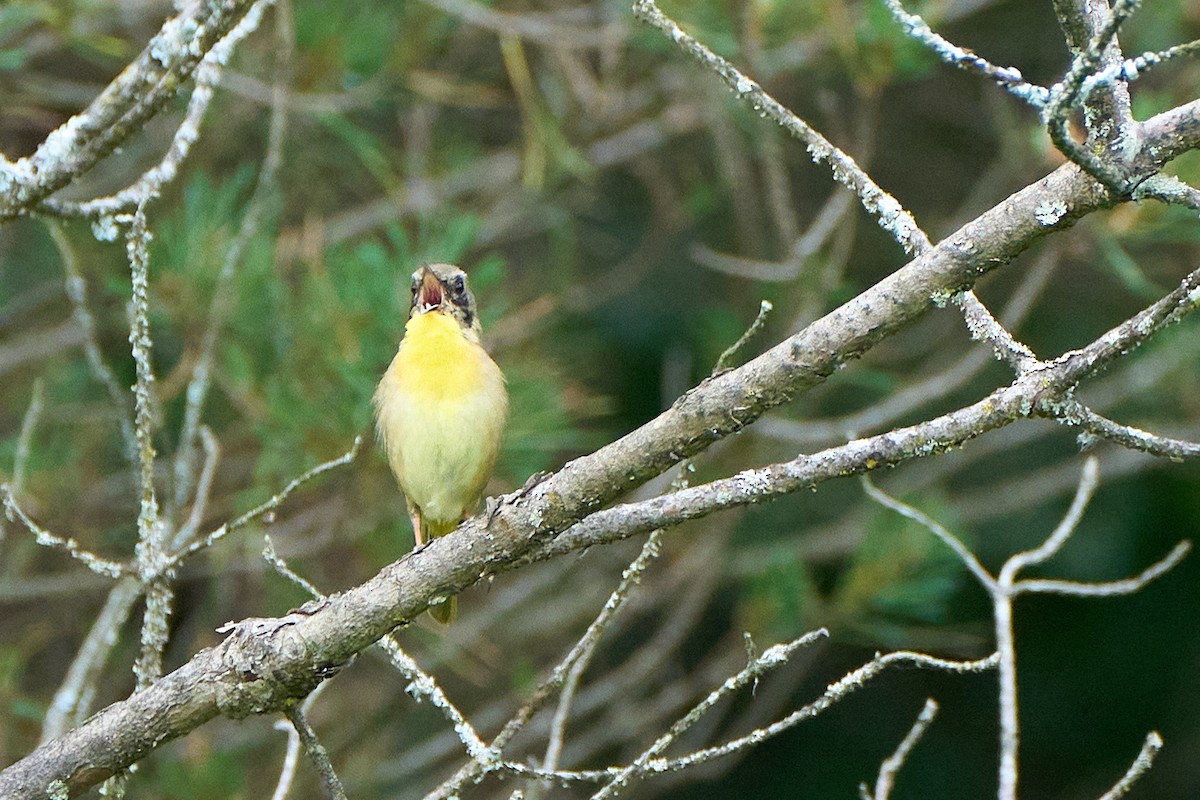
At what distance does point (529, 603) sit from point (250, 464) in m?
1.17

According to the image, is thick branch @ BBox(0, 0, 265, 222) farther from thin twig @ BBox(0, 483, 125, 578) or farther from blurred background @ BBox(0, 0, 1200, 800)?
blurred background @ BBox(0, 0, 1200, 800)

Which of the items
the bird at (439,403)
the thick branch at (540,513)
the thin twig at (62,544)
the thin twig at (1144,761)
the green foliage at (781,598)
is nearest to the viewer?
the thick branch at (540,513)

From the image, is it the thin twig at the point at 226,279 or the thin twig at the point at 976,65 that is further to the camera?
the thin twig at the point at 226,279

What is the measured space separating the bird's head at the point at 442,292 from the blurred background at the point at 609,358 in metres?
0.08

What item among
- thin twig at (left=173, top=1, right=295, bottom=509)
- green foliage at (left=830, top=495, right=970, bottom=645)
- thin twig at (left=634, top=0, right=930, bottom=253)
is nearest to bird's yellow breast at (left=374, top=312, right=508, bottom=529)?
thin twig at (left=173, top=1, right=295, bottom=509)

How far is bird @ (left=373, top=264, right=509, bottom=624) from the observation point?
11.9ft

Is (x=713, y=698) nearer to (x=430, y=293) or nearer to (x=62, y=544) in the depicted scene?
(x=62, y=544)

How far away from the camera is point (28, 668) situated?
179 inches

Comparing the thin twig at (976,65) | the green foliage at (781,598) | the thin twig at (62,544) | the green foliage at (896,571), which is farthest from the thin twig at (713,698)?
the green foliage at (781,598)

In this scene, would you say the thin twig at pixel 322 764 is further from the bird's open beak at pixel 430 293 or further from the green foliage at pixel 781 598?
the green foliage at pixel 781 598

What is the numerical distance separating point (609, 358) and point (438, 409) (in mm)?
1911

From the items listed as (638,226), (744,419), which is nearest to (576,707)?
(638,226)

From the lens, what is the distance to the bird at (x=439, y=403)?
3633 mm

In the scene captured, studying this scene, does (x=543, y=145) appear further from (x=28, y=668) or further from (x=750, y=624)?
(x=28, y=668)
